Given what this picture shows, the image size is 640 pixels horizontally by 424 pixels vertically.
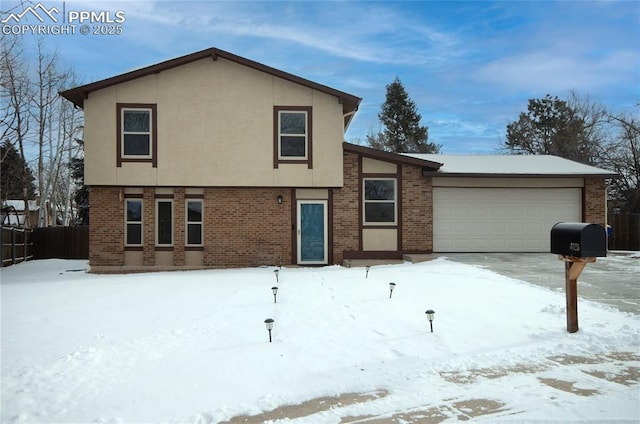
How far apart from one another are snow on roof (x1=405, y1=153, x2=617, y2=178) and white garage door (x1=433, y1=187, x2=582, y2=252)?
67cm

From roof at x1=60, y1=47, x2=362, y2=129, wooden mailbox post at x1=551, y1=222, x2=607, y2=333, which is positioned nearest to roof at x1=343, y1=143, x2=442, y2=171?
roof at x1=60, y1=47, x2=362, y2=129

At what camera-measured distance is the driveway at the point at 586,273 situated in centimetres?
886

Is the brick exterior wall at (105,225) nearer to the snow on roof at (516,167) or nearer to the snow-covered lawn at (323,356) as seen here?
the snow-covered lawn at (323,356)

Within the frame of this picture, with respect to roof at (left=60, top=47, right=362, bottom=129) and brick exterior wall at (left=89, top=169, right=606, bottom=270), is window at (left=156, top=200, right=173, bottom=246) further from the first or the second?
roof at (left=60, top=47, right=362, bottom=129)

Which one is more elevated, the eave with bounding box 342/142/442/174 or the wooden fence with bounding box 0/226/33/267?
the eave with bounding box 342/142/442/174

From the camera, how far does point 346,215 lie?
1548 centimetres

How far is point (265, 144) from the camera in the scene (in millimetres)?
15023

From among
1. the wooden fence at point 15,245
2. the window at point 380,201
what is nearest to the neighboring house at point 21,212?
the wooden fence at point 15,245

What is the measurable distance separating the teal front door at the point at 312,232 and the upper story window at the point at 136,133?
16.0 ft

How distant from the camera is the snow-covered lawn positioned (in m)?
4.34

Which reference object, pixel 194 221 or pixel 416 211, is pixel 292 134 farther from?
pixel 416 211

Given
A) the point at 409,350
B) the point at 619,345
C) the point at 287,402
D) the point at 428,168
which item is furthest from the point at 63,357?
the point at 428,168

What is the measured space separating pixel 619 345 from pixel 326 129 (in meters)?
10.8

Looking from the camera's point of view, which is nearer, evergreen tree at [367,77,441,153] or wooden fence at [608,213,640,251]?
wooden fence at [608,213,640,251]
